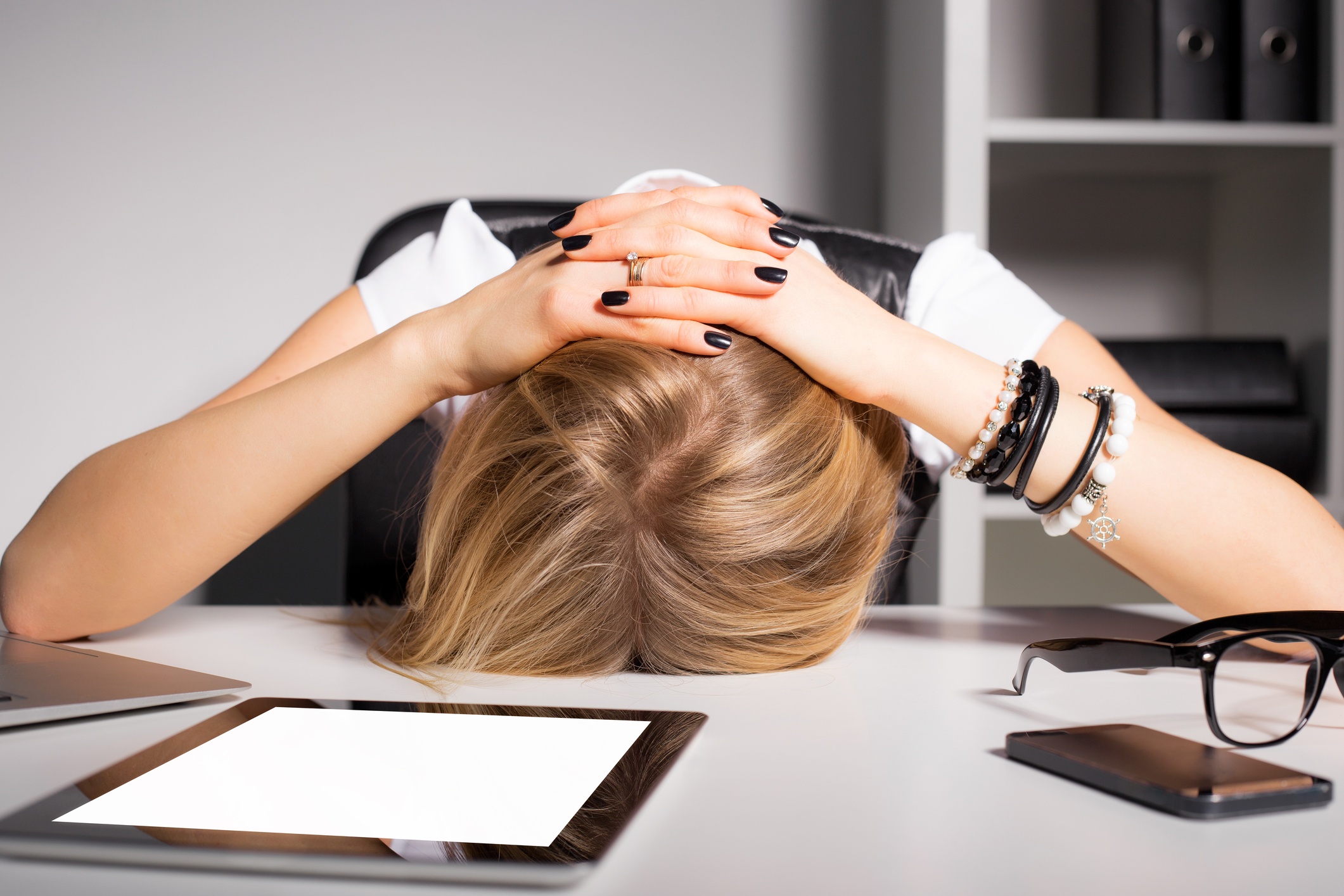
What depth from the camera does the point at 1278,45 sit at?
135cm

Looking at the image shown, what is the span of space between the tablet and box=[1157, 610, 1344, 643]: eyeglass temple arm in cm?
25

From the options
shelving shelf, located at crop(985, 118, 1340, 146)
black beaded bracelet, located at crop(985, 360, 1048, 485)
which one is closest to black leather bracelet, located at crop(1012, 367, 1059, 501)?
black beaded bracelet, located at crop(985, 360, 1048, 485)

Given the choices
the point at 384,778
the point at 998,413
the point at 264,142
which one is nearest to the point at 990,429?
the point at 998,413

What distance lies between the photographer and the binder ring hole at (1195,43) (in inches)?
52.2

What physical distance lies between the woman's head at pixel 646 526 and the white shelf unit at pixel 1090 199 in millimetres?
711

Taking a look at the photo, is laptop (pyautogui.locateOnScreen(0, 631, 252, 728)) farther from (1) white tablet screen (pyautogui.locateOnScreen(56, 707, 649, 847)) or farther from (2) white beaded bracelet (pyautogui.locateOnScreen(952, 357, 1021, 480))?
(2) white beaded bracelet (pyautogui.locateOnScreen(952, 357, 1021, 480))

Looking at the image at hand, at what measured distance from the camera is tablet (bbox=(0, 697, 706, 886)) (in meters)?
0.31

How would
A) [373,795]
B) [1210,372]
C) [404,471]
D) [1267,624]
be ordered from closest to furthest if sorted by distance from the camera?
1. [373,795]
2. [1267,624]
3. [404,471]
4. [1210,372]

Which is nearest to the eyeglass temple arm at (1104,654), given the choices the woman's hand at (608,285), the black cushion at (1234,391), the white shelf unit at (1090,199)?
the woman's hand at (608,285)

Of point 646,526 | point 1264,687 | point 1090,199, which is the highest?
point 1090,199

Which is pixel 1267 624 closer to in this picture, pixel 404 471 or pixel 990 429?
pixel 990 429

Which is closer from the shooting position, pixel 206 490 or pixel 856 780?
pixel 856 780

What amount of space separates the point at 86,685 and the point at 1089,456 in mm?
656

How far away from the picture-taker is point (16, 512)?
5.15 ft
